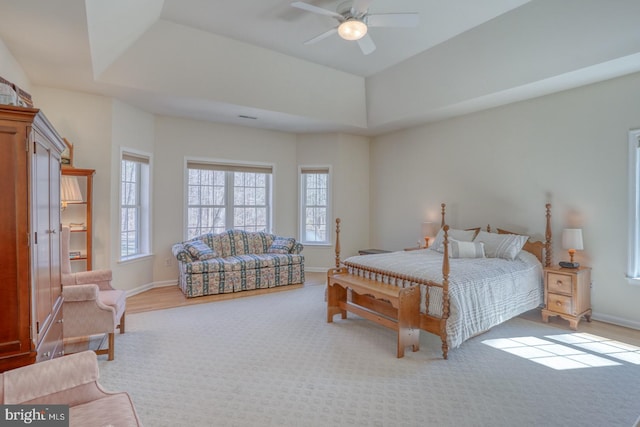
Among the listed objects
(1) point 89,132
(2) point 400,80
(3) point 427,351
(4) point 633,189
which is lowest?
(3) point 427,351

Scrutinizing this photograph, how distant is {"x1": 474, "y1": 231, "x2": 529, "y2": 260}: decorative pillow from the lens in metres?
4.20

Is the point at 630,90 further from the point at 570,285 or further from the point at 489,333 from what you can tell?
the point at 489,333

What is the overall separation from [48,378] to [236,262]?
3.90 m

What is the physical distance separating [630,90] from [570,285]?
231 centimetres

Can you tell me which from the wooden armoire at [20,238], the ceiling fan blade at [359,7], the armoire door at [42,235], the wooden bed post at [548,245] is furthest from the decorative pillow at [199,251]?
the wooden bed post at [548,245]

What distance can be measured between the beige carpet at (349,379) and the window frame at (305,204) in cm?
314

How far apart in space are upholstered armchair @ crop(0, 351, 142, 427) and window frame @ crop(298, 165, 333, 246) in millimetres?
5431

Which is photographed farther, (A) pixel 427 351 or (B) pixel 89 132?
(B) pixel 89 132

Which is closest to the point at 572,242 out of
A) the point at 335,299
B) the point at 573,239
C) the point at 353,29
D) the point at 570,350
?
the point at 573,239

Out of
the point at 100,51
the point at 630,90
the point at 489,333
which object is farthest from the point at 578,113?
the point at 100,51

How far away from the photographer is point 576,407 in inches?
90.4

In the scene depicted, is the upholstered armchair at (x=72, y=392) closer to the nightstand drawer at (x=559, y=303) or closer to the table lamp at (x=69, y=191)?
the table lamp at (x=69, y=191)

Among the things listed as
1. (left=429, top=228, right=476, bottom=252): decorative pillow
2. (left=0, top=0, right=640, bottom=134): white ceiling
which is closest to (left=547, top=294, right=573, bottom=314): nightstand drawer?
(left=429, top=228, right=476, bottom=252): decorative pillow

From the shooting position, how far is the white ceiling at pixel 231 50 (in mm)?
3146
